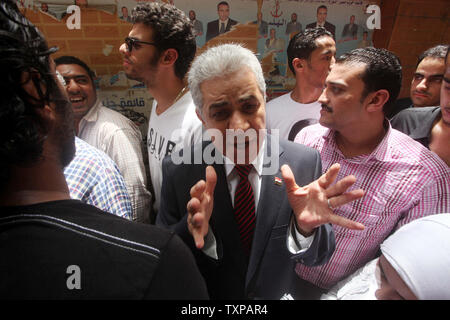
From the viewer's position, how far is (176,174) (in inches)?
49.8

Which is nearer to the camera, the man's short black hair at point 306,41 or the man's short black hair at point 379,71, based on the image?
the man's short black hair at point 379,71

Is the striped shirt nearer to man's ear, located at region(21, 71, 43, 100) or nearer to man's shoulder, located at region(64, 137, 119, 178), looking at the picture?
man's shoulder, located at region(64, 137, 119, 178)

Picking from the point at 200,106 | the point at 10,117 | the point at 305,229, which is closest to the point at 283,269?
the point at 305,229

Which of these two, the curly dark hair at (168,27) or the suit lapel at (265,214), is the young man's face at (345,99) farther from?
the curly dark hair at (168,27)

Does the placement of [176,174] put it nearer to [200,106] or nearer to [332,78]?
[200,106]

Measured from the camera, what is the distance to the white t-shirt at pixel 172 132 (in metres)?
1.74

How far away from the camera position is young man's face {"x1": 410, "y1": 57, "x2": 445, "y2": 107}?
2111mm

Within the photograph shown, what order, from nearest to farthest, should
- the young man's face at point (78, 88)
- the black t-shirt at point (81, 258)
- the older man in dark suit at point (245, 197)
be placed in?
the black t-shirt at point (81, 258) → the older man in dark suit at point (245, 197) → the young man's face at point (78, 88)

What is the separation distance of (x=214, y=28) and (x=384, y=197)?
85.6 inches

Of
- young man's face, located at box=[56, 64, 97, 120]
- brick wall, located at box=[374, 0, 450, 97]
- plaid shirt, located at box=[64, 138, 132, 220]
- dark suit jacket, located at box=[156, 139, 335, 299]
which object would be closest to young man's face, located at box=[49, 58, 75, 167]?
plaid shirt, located at box=[64, 138, 132, 220]

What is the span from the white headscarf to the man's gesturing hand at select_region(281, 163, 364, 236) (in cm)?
17

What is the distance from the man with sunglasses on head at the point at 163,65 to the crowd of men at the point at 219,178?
0.01 meters

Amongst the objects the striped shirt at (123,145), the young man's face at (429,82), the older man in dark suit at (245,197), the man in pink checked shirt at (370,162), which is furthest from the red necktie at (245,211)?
the young man's face at (429,82)
